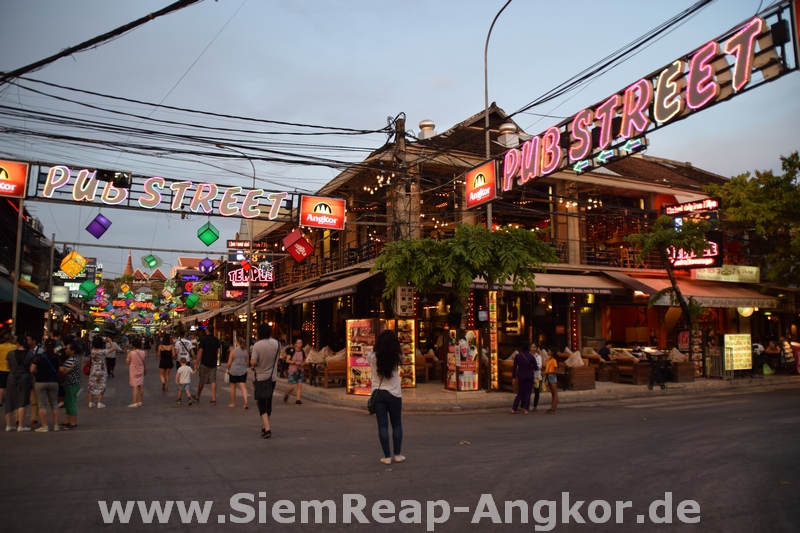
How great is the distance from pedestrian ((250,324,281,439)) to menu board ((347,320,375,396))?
687 cm

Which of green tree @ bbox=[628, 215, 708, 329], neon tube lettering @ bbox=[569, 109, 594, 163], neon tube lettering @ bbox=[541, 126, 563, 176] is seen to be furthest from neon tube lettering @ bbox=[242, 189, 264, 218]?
green tree @ bbox=[628, 215, 708, 329]

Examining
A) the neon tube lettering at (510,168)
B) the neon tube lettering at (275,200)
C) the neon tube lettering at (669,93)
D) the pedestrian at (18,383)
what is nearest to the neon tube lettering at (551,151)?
the neon tube lettering at (510,168)

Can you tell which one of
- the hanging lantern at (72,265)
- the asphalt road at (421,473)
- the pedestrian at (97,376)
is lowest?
the asphalt road at (421,473)

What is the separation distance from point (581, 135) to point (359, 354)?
8.77 metres

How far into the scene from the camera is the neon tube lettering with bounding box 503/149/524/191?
49.2 feet

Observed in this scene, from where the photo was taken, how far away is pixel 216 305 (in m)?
50.6

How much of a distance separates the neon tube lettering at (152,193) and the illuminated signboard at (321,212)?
4.09m

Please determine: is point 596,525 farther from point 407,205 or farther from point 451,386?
point 407,205

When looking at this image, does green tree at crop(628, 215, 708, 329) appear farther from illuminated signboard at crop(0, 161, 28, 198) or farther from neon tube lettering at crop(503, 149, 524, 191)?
illuminated signboard at crop(0, 161, 28, 198)

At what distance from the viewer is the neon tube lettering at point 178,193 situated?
1692 centimetres

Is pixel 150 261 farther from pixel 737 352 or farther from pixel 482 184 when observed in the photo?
pixel 737 352

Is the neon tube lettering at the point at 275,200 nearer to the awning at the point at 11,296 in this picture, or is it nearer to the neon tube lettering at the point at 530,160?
the neon tube lettering at the point at 530,160

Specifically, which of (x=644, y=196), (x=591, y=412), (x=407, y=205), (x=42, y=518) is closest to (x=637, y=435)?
(x=591, y=412)

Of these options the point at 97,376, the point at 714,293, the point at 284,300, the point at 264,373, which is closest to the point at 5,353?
the point at 97,376
